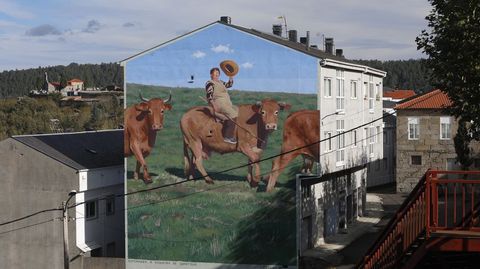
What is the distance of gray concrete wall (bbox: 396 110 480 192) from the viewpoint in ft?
172

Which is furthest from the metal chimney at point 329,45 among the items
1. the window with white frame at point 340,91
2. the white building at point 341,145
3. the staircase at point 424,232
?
the staircase at point 424,232

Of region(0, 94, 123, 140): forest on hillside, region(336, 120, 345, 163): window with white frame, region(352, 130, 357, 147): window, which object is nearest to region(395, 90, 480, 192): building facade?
region(352, 130, 357, 147): window

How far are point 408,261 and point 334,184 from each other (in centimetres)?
2655

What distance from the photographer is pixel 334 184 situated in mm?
38812

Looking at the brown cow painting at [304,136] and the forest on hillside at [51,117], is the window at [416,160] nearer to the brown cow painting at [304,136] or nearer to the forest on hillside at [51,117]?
the brown cow painting at [304,136]

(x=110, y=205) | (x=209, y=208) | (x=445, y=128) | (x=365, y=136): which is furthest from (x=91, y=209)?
(x=445, y=128)

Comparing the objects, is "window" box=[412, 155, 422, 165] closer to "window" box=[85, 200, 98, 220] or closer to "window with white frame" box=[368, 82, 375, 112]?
"window with white frame" box=[368, 82, 375, 112]

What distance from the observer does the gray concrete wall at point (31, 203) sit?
33.9 meters

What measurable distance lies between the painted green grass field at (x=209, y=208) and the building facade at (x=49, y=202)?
2177 mm

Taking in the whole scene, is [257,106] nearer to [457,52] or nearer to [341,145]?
[341,145]

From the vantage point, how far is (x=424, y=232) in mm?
12156

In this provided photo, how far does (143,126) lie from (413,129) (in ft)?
83.7

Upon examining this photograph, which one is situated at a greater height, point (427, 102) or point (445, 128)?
point (427, 102)

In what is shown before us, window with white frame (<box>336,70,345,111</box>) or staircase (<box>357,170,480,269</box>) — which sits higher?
window with white frame (<box>336,70,345,111</box>)
